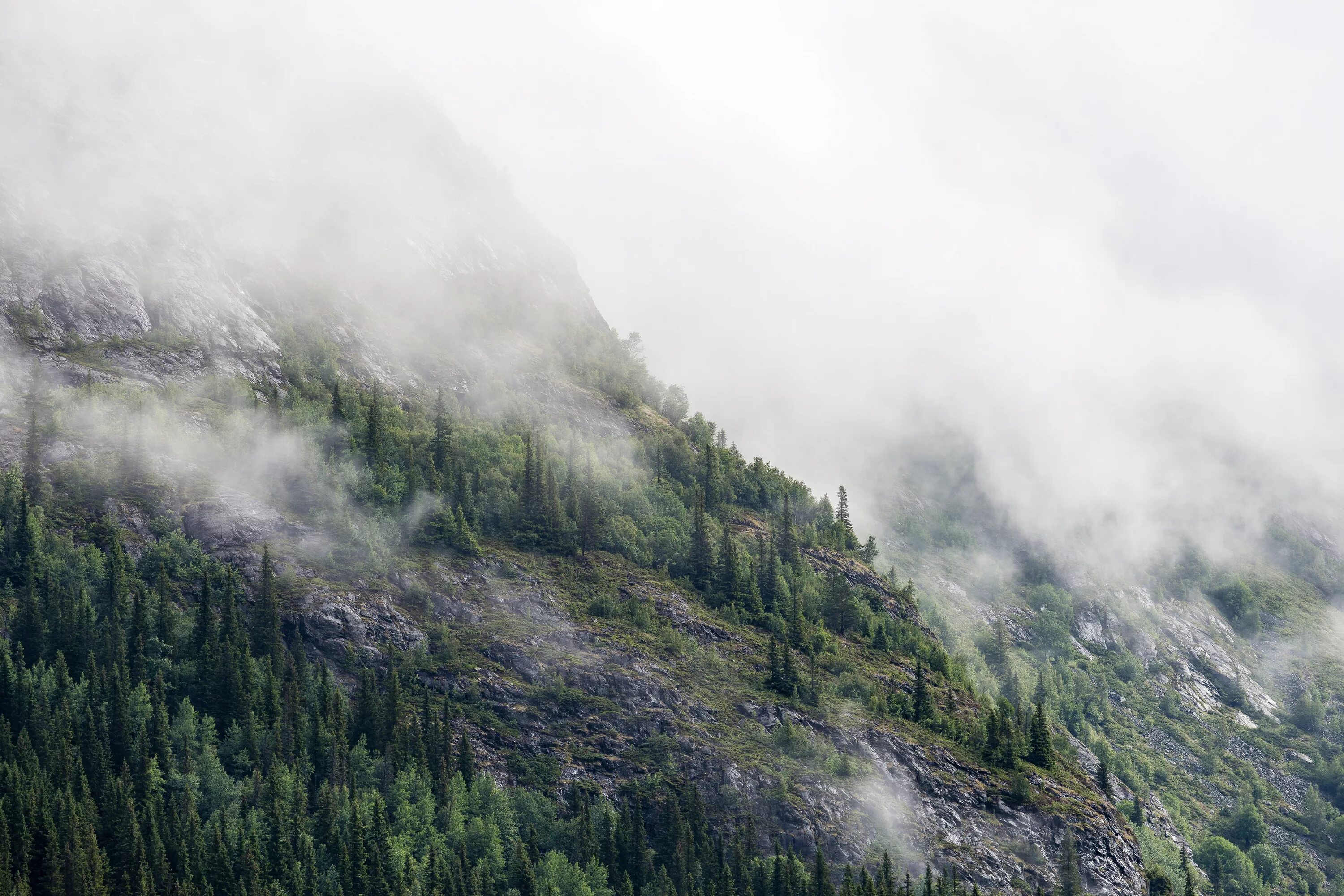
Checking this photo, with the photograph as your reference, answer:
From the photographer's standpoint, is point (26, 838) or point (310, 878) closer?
point (26, 838)

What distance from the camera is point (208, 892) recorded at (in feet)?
618

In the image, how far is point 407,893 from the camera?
654 ft

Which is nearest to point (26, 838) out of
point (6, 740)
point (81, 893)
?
point (81, 893)

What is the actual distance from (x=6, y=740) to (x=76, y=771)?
1027 cm

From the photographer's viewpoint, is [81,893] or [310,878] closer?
[81,893]

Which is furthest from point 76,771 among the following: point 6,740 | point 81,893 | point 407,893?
point 407,893

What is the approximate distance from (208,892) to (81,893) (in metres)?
16.7

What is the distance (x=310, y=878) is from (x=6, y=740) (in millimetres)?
45329

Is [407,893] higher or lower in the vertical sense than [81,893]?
higher

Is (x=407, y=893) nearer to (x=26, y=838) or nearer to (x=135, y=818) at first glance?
(x=135, y=818)

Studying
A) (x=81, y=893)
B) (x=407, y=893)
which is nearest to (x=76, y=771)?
(x=81, y=893)

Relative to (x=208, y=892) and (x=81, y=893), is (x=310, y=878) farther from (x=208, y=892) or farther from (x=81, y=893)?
(x=81, y=893)

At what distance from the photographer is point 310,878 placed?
7869 inches

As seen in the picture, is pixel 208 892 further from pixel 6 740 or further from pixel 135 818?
pixel 6 740
